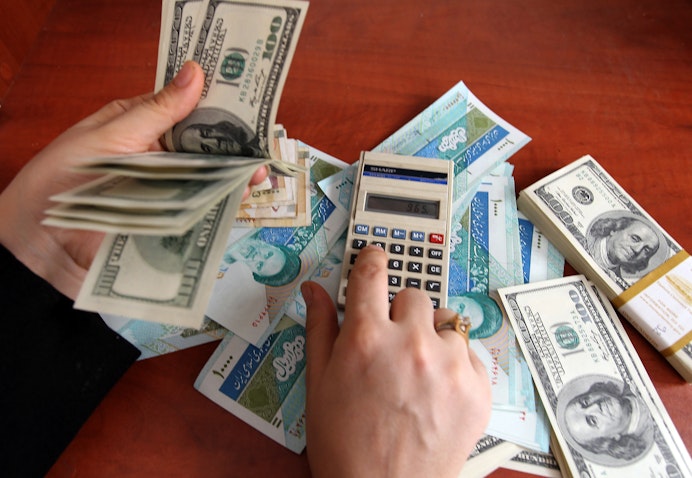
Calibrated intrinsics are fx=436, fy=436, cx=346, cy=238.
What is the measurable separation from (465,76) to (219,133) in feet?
1.54

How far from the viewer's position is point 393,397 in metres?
0.42

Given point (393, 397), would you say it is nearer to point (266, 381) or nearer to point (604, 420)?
point (266, 381)

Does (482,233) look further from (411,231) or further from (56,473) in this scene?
(56,473)

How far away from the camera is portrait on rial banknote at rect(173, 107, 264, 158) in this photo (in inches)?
21.3

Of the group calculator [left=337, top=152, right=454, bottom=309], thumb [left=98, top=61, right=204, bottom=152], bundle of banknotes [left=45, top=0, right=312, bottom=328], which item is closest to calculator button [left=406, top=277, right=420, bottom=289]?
calculator [left=337, top=152, right=454, bottom=309]

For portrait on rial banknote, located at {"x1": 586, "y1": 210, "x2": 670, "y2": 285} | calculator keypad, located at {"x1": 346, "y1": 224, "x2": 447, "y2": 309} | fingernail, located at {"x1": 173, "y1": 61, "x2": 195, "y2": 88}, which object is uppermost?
fingernail, located at {"x1": 173, "y1": 61, "x2": 195, "y2": 88}

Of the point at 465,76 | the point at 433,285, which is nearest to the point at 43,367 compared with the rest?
the point at 433,285

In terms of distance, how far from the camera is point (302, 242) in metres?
0.64

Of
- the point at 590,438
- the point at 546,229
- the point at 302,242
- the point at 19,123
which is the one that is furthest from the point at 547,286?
the point at 19,123

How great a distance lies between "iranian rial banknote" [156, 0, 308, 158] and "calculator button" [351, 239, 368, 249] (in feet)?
0.54

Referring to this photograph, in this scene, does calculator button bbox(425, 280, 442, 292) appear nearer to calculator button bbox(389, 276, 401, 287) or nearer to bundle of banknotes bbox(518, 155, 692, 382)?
calculator button bbox(389, 276, 401, 287)

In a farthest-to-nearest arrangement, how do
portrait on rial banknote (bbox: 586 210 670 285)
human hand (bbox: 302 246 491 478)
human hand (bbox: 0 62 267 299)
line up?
1. portrait on rial banknote (bbox: 586 210 670 285)
2. human hand (bbox: 0 62 267 299)
3. human hand (bbox: 302 246 491 478)

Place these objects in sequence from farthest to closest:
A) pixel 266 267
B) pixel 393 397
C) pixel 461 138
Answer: pixel 461 138 < pixel 266 267 < pixel 393 397

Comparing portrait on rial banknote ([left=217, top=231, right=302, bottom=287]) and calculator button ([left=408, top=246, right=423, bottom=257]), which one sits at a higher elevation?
calculator button ([left=408, top=246, right=423, bottom=257])
